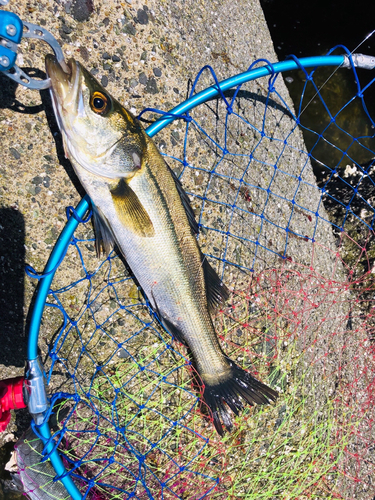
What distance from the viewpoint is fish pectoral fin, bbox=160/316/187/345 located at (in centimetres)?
248

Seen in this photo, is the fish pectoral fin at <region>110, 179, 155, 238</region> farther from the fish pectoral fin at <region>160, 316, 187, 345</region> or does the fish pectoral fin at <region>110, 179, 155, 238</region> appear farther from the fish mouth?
the fish pectoral fin at <region>160, 316, 187, 345</region>

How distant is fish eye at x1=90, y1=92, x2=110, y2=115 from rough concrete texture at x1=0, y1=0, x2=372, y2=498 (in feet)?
1.73

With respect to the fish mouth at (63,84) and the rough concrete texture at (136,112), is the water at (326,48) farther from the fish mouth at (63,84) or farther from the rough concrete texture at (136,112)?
the fish mouth at (63,84)

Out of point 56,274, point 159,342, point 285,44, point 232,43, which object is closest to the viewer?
point 56,274

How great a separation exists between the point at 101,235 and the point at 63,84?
3.04 ft

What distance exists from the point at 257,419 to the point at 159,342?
107cm

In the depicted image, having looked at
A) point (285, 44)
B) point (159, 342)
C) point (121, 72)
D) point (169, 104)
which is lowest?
point (159, 342)

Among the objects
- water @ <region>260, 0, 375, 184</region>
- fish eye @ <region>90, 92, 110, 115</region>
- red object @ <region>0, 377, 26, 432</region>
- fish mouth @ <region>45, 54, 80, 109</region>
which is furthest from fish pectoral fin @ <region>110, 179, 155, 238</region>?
water @ <region>260, 0, 375, 184</region>

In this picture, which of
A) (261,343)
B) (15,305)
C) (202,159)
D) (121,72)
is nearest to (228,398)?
(261,343)

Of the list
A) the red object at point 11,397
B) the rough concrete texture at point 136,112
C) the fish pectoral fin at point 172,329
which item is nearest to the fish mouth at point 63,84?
the rough concrete texture at point 136,112

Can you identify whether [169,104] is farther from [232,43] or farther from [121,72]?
[232,43]

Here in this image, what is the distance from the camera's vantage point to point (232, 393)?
8.37 ft

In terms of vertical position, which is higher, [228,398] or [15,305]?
[15,305]

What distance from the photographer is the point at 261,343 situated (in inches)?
117
